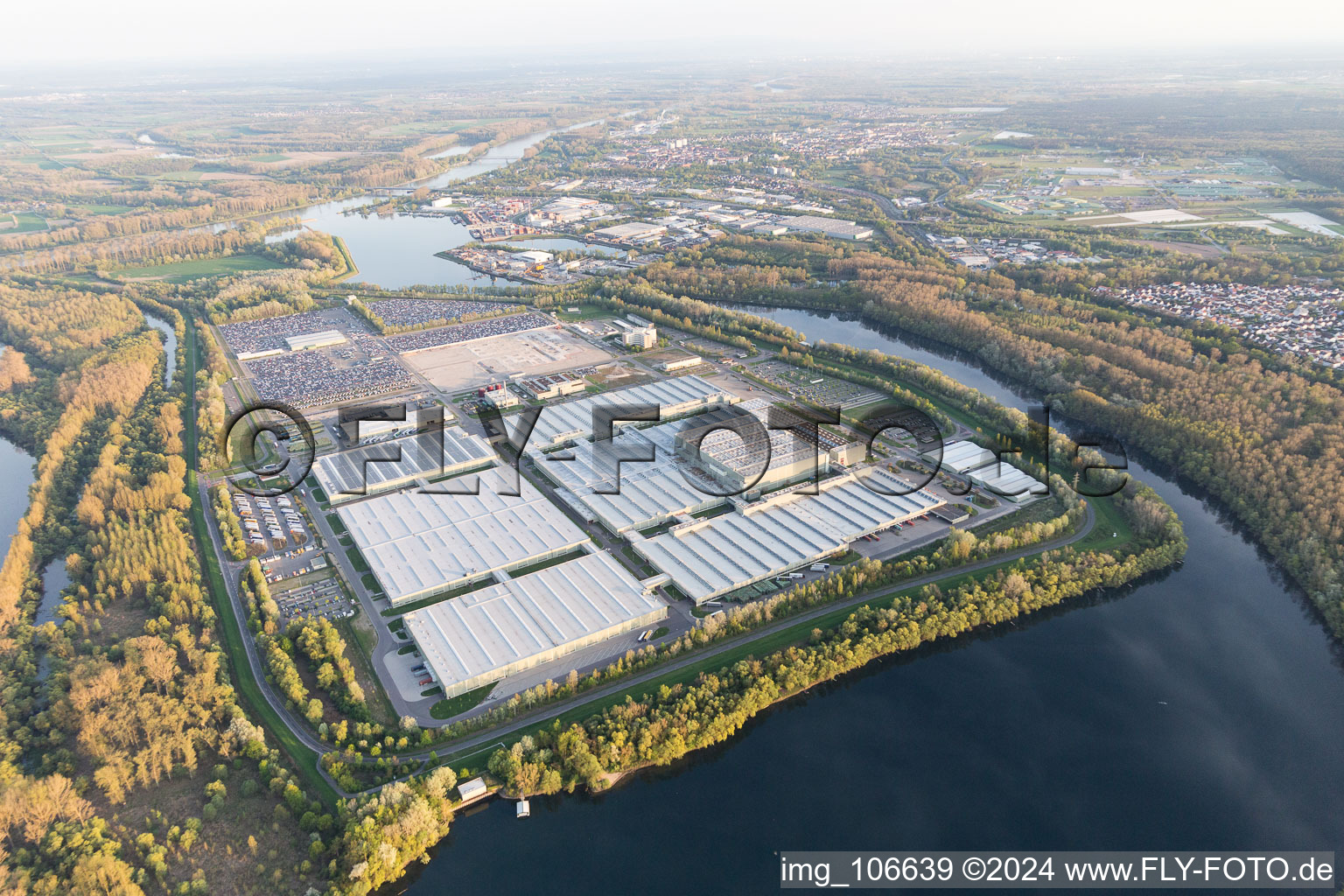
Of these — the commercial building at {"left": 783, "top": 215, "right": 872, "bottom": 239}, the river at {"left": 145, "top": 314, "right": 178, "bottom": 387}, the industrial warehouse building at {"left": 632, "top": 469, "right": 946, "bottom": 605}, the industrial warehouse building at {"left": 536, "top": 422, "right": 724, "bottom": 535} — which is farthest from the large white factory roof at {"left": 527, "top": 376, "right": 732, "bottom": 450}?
the commercial building at {"left": 783, "top": 215, "right": 872, "bottom": 239}

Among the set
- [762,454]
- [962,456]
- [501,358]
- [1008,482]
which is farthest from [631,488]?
[501,358]

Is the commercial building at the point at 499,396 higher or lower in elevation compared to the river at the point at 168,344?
higher

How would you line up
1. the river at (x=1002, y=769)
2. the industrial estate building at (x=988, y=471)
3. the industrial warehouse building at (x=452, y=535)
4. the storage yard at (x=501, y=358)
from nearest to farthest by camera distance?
1. the river at (x=1002, y=769)
2. the industrial warehouse building at (x=452, y=535)
3. the industrial estate building at (x=988, y=471)
4. the storage yard at (x=501, y=358)

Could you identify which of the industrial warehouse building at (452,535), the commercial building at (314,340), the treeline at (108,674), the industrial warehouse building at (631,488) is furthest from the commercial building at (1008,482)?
the commercial building at (314,340)

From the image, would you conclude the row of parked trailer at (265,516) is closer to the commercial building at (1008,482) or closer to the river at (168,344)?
the river at (168,344)

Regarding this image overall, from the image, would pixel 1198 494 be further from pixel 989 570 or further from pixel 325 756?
pixel 325 756

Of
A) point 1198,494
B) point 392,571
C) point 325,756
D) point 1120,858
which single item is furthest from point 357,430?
point 1198,494
